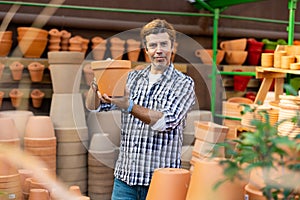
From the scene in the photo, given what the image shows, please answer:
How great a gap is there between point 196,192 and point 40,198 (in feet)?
2.71

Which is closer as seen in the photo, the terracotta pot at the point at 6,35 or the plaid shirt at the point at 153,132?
the plaid shirt at the point at 153,132

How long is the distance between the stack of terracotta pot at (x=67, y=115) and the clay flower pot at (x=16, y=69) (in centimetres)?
32

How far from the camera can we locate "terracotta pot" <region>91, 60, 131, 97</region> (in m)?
1.79

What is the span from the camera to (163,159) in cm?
185

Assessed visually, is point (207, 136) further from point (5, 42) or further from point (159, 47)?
point (159, 47)

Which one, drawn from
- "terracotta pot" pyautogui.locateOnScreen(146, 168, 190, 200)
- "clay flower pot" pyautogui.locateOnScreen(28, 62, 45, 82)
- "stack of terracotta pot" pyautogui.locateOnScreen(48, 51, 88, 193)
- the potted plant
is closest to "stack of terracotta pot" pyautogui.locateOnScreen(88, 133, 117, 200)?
"stack of terracotta pot" pyautogui.locateOnScreen(48, 51, 88, 193)

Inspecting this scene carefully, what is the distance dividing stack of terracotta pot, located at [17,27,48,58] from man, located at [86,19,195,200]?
5.91 ft

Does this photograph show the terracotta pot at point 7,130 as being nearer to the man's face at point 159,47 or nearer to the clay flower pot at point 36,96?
the clay flower pot at point 36,96

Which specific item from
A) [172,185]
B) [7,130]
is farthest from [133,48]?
[172,185]

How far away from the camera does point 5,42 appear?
346 centimetres

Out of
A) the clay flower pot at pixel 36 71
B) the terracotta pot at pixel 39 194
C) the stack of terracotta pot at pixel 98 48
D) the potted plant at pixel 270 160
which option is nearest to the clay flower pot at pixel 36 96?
the clay flower pot at pixel 36 71

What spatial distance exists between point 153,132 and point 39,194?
0.48m

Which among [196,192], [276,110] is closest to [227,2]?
[276,110]

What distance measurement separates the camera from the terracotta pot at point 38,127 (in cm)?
301
